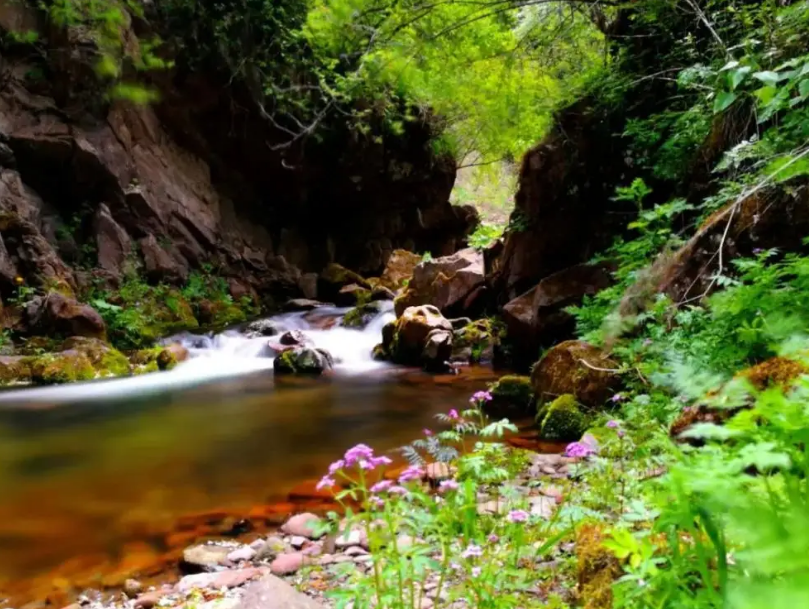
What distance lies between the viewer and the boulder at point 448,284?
38.3 ft

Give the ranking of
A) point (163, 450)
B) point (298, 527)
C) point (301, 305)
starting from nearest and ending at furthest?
point (298, 527), point (163, 450), point (301, 305)

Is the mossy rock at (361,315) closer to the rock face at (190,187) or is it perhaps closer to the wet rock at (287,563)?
the rock face at (190,187)

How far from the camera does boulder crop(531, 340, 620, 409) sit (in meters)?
4.93

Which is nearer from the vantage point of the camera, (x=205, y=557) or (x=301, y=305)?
(x=205, y=557)

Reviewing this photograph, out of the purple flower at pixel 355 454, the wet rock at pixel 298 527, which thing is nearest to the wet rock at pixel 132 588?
the wet rock at pixel 298 527

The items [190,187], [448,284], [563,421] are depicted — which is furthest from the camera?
[190,187]

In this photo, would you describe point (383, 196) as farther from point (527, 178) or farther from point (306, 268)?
point (527, 178)

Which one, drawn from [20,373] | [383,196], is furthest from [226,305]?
[383,196]

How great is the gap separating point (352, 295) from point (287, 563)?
→ 13.9 metres

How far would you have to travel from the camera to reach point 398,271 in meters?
17.8

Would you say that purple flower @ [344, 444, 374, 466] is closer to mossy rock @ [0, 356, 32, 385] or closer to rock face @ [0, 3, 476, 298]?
mossy rock @ [0, 356, 32, 385]

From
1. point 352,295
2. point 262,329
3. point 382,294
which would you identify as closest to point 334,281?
point 352,295

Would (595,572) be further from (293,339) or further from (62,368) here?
(293,339)

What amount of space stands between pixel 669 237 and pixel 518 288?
4115 millimetres
